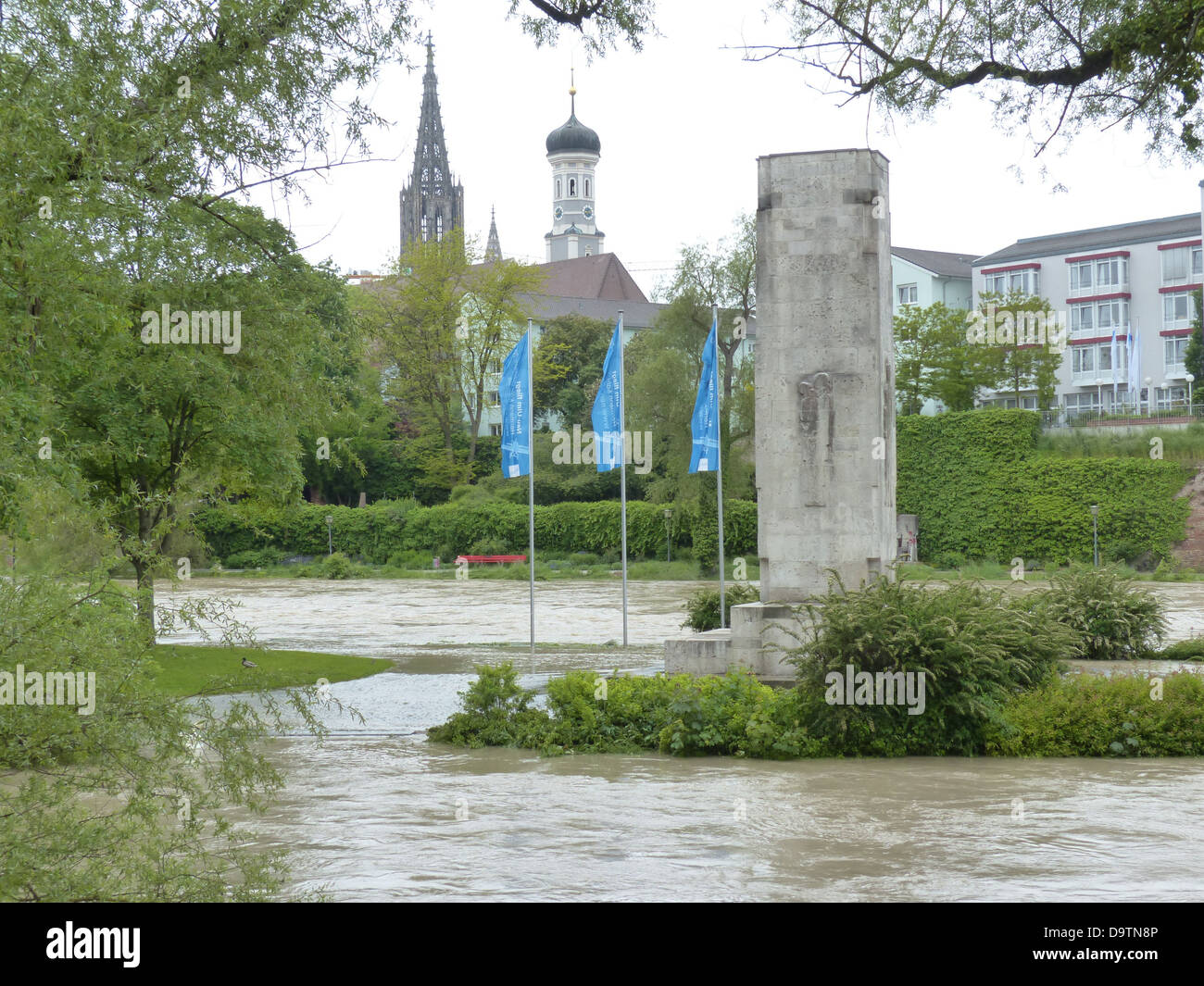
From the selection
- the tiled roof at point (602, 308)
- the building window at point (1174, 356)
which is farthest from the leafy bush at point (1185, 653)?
the tiled roof at point (602, 308)

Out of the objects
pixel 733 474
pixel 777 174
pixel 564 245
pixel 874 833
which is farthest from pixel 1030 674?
pixel 564 245

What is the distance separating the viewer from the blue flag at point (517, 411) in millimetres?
21688

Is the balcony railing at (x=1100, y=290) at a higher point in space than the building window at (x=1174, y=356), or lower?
higher

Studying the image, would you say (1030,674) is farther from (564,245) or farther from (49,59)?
(564,245)

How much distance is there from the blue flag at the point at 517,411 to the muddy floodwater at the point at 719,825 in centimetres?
624

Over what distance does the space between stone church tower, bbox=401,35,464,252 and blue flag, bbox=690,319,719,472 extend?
96.6 m

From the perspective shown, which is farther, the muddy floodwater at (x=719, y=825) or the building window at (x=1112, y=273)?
the building window at (x=1112, y=273)

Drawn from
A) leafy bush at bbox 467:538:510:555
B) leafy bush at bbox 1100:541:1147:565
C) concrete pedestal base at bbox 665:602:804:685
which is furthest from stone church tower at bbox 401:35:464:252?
concrete pedestal base at bbox 665:602:804:685

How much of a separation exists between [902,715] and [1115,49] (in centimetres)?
682

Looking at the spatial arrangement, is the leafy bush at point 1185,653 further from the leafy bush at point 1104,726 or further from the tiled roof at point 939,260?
the tiled roof at point 939,260

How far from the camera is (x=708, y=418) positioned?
865 inches

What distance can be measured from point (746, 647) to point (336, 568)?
41.6 meters
